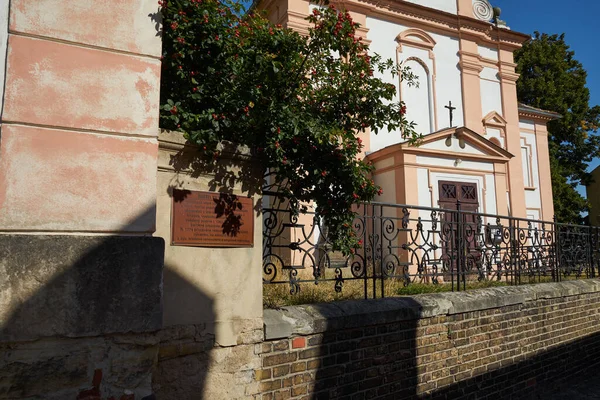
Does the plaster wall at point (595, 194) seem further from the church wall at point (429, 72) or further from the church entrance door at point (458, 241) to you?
the church entrance door at point (458, 241)

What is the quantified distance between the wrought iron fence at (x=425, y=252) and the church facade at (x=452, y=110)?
9.02 ft

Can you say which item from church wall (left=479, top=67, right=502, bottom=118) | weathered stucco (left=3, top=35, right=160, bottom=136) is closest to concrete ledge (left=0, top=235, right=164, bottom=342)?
weathered stucco (left=3, top=35, right=160, bottom=136)

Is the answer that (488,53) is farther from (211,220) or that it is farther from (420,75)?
(211,220)

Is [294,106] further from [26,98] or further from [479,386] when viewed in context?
[479,386]

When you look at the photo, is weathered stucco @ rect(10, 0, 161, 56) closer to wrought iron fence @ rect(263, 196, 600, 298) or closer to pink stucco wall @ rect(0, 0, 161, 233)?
pink stucco wall @ rect(0, 0, 161, 233)

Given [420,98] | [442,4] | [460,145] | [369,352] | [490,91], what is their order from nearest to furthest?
[369,352] → [460,145] → [420,98] → [442,4] → [490,91]

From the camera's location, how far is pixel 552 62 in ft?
81.1

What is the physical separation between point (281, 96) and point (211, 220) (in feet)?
3.66

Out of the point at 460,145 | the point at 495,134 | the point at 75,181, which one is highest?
the point at 495,134

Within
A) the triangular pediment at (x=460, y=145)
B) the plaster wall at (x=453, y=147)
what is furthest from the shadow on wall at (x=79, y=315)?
the plaster wall at (x=453, y=147)

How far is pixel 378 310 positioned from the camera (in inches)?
168

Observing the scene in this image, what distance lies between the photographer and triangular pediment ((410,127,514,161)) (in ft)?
42.0

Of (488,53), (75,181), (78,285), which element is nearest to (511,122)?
(488,53)

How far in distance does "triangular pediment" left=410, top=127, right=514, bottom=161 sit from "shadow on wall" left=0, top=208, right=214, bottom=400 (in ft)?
34.8
